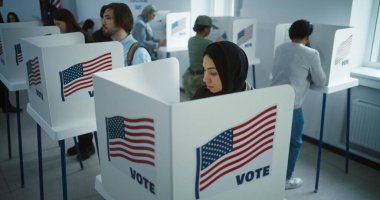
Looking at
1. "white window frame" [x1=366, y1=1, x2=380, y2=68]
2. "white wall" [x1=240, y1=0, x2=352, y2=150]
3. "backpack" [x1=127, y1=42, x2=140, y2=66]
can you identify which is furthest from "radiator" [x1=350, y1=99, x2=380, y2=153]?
"backpack" [x1=127, y1=42, x2=140, y2=66]

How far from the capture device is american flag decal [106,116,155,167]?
0.97m

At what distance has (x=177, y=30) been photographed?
4.63 m

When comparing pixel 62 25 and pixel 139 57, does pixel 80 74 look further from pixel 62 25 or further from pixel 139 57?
pixel 62 25

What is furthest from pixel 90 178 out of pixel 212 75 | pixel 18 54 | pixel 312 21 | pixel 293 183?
pixel 312 21

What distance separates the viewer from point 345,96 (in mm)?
3195

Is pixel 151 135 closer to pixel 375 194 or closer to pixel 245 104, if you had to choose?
pixel 245 104

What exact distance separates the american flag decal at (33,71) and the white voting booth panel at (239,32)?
7.12 ft

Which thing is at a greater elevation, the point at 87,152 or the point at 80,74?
the point at 80,74

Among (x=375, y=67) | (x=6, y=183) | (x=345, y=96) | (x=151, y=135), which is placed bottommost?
(x=6, y=183)

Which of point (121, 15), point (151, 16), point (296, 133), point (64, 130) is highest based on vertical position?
point (121, 15)

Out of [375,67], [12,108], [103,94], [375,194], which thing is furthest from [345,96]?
[12,108]

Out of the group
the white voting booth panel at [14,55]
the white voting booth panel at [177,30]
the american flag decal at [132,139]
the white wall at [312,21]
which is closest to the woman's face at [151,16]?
the white voting booth panel at [177,30]

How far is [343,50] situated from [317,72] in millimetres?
413

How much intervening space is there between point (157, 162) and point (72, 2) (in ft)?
24.0
